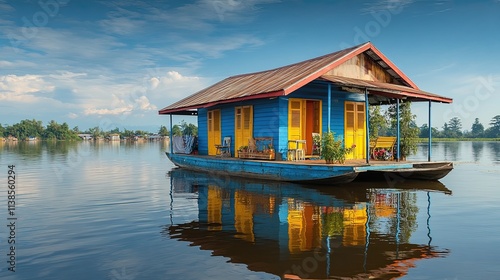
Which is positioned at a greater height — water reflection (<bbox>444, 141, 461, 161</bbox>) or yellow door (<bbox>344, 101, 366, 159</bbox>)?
yellow door (<bbox>344, 101, 366, 159</bbox>)

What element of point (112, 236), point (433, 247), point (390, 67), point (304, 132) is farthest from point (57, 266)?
point (390, 67)

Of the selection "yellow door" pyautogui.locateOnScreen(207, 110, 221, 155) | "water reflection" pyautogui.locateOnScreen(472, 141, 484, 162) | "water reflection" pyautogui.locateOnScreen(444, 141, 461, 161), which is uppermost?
"yellow door" pyautogui.locateOnScreen(207, 110, 221, 155)

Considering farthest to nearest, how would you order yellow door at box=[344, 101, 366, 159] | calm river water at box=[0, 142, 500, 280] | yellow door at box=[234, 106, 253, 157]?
yellow door at box=[344, 101, 366, 159]
yellow door at box=[234, 106, 253, 157]
calm river water at box=[0, 142, 500, 280]

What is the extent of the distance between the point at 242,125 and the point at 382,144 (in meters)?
6.22

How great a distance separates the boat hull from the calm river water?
17.4 inches

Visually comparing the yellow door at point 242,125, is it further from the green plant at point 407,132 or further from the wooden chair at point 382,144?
the green plant at point 407,132

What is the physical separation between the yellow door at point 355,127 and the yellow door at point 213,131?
662 cm

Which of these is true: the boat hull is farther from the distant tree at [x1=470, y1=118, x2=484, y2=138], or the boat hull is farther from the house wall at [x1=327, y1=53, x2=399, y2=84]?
the distant tree at [x1=470, y1=118, x2=484, y2=138]

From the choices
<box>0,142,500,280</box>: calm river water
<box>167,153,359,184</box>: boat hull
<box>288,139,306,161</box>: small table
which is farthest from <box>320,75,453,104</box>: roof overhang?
<box>0,142,500,280</box>: calm river water

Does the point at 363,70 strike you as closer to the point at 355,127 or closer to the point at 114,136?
the point at 355,127

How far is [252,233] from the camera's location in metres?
7.75

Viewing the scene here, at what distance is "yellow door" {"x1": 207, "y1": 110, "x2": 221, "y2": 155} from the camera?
68.0ft

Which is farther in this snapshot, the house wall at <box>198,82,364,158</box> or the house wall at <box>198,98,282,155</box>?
the house wall at <box>198,98,282,155</box>

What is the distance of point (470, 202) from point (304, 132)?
7425mm
